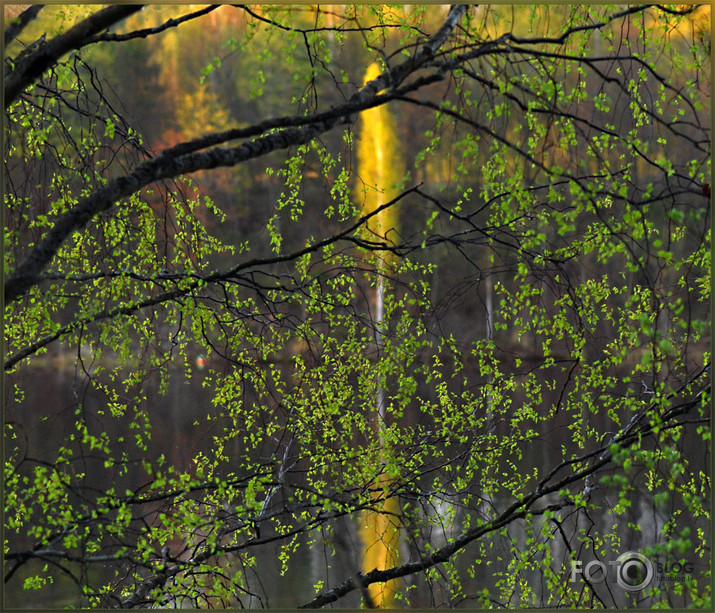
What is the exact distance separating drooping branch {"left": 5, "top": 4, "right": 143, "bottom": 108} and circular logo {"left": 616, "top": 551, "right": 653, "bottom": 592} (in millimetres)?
2806

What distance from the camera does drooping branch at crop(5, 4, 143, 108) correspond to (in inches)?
77.4

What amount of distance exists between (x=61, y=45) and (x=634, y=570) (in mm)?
3181

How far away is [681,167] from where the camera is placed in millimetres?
2381

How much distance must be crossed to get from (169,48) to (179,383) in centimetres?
348

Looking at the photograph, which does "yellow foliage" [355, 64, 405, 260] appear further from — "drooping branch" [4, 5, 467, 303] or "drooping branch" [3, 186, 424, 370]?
"drooping branch" [4, 5, 467, 303]

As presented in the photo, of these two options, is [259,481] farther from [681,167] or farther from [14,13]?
[14,13]

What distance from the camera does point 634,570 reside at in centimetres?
376

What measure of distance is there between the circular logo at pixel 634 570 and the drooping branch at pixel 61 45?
9.21 ft

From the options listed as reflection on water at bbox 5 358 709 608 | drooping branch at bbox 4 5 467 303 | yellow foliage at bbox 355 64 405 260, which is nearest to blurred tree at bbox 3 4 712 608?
drooping branch at bbox 4 5 467 303

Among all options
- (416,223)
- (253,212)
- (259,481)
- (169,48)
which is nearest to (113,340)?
(259,481)

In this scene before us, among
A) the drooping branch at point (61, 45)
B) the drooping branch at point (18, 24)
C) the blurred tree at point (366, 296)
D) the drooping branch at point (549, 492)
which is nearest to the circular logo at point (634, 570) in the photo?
the blurred tree at point (366, 296)

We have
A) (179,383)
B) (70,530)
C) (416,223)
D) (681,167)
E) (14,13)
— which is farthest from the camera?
(416,223)

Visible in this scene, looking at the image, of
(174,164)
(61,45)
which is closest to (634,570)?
(174,164)

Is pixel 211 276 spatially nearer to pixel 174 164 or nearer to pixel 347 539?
pixel 174 164
